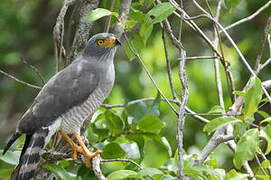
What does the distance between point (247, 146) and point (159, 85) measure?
293 centimetres

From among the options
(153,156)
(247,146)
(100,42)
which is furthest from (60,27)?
(153,156)

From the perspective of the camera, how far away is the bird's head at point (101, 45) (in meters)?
4.00

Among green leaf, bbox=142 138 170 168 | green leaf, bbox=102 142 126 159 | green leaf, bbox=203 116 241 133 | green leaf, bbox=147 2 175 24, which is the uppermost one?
green leaf, bbox=147 2 175 24

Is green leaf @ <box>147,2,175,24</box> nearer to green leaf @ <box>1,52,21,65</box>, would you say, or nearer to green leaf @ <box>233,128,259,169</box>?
green leaf @ <box>233,128,259,169</box>

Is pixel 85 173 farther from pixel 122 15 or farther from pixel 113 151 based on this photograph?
pixel 122 15

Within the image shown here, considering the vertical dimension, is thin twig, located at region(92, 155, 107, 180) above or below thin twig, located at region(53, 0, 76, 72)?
below

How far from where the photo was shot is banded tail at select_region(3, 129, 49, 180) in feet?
→ 11.5

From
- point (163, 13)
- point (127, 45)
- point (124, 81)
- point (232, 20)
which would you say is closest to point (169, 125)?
point (124, 81)

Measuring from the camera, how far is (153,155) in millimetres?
5223

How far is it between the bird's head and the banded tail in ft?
2.46

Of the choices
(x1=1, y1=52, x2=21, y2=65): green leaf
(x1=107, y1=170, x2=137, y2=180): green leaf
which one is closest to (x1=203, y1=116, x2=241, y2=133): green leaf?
(x1=107, y1=170, x2=137, y2=180): green leaf

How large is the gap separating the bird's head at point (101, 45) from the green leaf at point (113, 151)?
27.4 inches

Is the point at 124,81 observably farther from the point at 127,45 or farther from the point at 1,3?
the point at 127,45

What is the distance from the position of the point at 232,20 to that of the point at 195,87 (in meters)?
0.95
